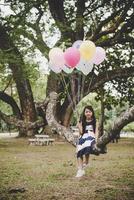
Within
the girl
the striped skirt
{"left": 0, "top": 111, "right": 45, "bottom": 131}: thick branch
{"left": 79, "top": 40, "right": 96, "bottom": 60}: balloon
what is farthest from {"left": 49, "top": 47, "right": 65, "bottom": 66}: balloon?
{"left": 0, "top": 111, "right": 45, "bottom": 131}: thick branch

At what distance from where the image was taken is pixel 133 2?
21.0 m

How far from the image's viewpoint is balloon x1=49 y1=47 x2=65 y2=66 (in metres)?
9.59

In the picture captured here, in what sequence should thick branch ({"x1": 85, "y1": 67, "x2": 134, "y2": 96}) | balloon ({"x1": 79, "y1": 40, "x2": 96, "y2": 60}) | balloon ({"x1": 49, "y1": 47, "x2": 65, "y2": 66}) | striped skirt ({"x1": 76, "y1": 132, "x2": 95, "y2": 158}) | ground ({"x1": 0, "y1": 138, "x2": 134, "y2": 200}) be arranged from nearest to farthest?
striped skirt ({"x1": 76, "y1": 132, "x2": 95, "y2": 158}), ground ({"x1": 0, "y1": 138, "x2": 134, "y2": 200}), balloon ({"x1": 79, "y1": 40, "x2": 96, "y2": 60}), balloon ({"x1": 49, "y1": 47, "x2": 65, "y2": 66}), thick branch ({"x1": 85, "y1": 67, "x2": 134, "y2": 96})

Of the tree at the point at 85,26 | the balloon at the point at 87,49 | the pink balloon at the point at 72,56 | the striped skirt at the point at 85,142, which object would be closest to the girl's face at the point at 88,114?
the striped skirt at the point at 85,142

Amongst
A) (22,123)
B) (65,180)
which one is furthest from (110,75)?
(65,180)

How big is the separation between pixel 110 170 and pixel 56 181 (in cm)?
248

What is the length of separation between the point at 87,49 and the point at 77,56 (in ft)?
1.78

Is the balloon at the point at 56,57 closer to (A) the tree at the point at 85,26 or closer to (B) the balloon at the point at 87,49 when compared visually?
(B) the balloon at the point at 87,49

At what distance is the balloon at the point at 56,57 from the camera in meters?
9.59

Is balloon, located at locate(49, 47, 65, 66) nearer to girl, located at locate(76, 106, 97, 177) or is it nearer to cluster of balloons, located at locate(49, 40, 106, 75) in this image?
cluster of balloons, located at locate(49, 40, 106, 75)

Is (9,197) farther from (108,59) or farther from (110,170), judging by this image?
(108,59)

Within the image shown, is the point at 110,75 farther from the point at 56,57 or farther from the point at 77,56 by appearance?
the point at 56,57

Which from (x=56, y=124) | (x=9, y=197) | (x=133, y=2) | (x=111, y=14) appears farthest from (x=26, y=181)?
(x=111, y=14)

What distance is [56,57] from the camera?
31.7ft
